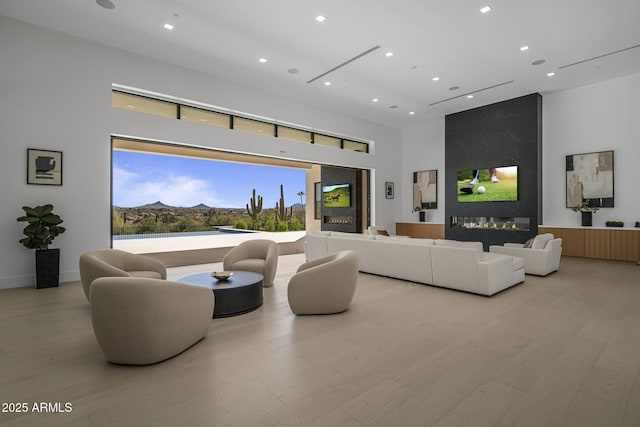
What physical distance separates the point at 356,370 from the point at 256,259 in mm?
3367

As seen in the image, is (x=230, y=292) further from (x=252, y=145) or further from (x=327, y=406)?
(x=252, y=145)

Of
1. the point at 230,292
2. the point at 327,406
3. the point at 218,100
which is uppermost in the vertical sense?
the point at 218,100

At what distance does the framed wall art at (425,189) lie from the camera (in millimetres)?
11113

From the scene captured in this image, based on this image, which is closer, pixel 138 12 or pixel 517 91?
pixel 138 12

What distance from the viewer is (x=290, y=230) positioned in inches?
589

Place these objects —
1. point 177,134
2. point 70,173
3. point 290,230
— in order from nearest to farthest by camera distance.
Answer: point 70,173 < point 177,134 < point 290,230

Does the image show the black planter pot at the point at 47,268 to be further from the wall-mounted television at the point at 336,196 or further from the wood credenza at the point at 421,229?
the wood credenza at the point at 421,229

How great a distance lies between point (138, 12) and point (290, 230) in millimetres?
10849

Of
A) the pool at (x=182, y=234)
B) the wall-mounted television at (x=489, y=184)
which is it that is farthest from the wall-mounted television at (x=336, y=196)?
the pool at (x=182, y=234)

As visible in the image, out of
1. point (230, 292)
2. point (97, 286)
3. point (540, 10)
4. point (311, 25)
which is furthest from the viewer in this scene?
point (311, 25)

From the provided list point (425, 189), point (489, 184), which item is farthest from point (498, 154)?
point (425, 189)

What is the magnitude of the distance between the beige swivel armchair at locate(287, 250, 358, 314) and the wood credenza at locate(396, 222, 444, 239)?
7.82m

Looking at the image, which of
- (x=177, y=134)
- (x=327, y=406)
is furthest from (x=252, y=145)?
(x=327, y=406)

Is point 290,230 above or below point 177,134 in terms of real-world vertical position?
below
